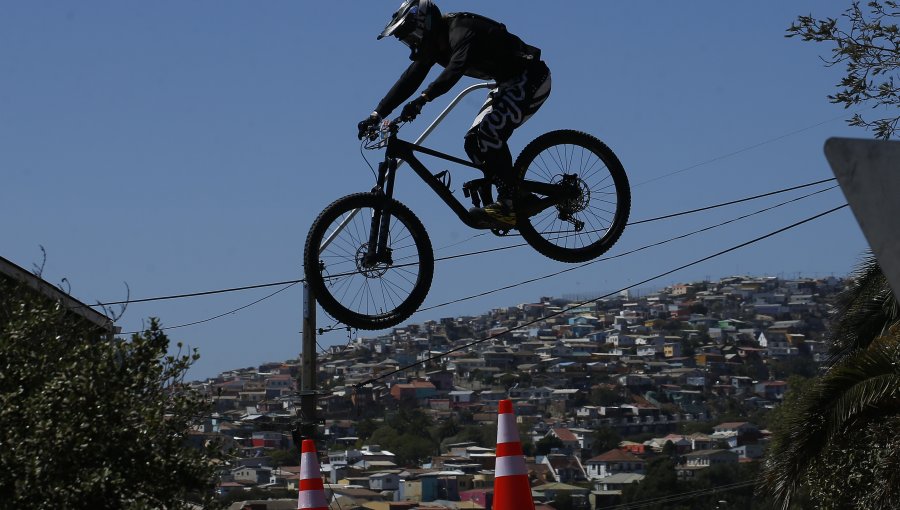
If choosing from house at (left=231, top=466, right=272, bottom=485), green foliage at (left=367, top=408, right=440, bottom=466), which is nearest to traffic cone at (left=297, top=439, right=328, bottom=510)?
house at (left=231, top=466, right=272, bottom=485)

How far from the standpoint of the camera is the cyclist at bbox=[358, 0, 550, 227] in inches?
333

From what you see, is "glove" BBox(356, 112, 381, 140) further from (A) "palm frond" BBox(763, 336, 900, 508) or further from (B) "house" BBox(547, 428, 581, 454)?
(B) "house" BBox(547, 428, 581, 454)

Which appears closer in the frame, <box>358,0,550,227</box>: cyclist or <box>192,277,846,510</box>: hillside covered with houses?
<box>358,0,550,227</box>: cyclist

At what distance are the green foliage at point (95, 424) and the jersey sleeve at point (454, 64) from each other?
3.60 meters

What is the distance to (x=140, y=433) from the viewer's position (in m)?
10.3

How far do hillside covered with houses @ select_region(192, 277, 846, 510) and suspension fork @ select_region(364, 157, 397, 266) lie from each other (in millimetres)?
9448

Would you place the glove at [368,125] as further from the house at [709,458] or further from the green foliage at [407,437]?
the green foliage at [407,437]

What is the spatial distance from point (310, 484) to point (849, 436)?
6.80 m

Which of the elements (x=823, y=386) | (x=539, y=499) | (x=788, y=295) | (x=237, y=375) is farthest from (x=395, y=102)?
(x=788, y=295)

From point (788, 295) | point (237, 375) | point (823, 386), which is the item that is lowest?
point (823, 386)

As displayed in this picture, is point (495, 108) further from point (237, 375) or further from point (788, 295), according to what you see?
point (788, 295)

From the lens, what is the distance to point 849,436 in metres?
14.4

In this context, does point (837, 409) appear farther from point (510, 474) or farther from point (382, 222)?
point (382, 222)

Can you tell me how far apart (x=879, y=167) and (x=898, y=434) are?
1150cm
